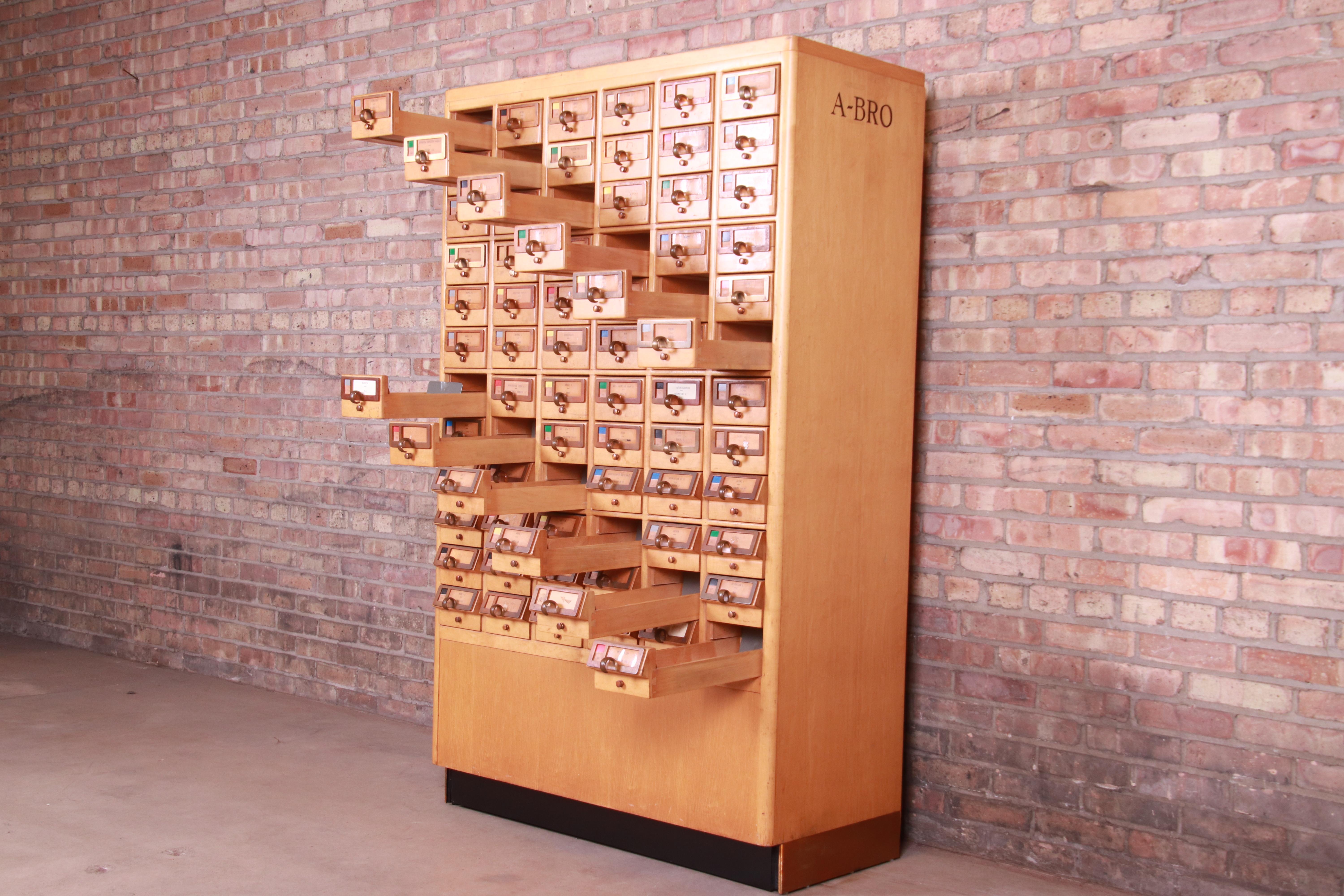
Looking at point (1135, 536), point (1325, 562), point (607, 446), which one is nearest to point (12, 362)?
point (607, 446)

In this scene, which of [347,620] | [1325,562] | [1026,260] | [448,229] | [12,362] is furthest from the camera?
[12,362]

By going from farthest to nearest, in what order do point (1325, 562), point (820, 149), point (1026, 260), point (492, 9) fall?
point (492, 9), point (1026, 260), point (820, 149), point (1325, 562)

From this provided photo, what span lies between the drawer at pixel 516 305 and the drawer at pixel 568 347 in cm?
8

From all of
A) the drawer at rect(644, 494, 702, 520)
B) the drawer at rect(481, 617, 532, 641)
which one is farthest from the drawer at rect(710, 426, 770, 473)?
the drawer at rect(481, 617, 532, 641)

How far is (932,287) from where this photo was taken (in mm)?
3738

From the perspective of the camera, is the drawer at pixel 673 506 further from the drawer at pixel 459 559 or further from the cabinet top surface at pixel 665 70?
the cabinet top surface at pixel 665 70

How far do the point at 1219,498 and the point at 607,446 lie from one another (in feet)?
5.06

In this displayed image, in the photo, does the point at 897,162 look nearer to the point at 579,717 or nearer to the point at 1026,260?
the point at 1026,260

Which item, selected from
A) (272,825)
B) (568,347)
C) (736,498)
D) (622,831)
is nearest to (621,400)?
(568,347)

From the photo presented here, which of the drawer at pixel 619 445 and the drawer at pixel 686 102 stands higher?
the drawer at pixel 686 102

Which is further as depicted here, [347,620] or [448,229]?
[347,620]

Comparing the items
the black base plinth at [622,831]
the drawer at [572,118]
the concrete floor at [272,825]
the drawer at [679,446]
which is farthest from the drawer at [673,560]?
the drawer at [572,118]

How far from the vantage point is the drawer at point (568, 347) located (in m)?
3.74

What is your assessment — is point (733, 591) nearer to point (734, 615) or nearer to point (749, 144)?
point (734, 615)
